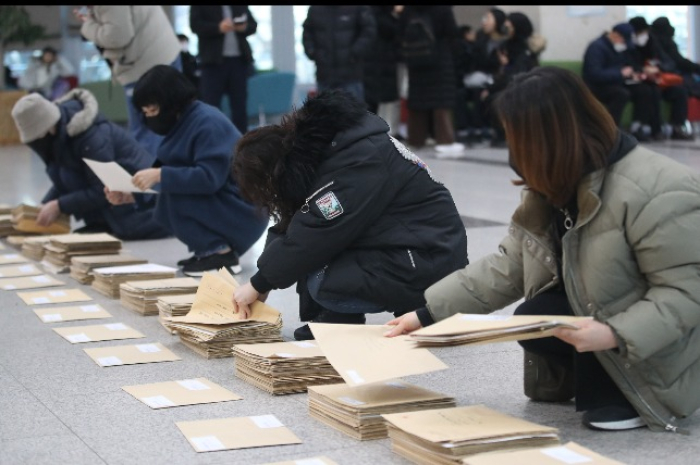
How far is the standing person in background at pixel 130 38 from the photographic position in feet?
23.6

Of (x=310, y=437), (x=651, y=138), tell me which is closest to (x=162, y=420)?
(x=310, y=437)

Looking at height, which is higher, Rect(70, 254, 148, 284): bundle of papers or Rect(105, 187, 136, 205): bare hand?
Rect(105, 187, 136, 205): bare hand

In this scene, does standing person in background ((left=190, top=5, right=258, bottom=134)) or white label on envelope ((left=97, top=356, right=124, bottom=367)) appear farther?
standing person in background ((left=190, top=5, right=258, bottom=134))

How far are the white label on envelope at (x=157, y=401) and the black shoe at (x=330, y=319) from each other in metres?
0.74

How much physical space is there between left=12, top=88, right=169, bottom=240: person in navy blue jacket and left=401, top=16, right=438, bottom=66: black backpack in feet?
16.6

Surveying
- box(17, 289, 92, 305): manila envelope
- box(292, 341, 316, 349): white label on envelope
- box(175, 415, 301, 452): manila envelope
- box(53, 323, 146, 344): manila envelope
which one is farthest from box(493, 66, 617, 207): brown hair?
box(17, 289, 92, 305): manila envelope

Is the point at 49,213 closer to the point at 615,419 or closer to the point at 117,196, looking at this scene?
the point at 117,196

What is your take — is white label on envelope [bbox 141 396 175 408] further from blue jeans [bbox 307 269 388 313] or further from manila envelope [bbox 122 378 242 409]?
blue jeans [bbox 307 269 388 313]

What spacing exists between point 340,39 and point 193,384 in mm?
7807

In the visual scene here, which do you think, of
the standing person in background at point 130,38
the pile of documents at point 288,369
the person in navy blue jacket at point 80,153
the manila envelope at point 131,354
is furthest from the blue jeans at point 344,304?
the standing person in background at point 130,38

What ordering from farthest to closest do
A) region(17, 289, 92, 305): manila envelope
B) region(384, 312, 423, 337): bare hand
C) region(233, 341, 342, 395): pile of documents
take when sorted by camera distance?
region(17, 289, 92, 305): manila envelope → region(233, 341, 342, 395): pile of documents → region(384, 312, 423, 337): bare hand

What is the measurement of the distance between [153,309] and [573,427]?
2.08 m

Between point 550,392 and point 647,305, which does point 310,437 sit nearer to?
point 550,392

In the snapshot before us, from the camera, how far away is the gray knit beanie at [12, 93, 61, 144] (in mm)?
5801
